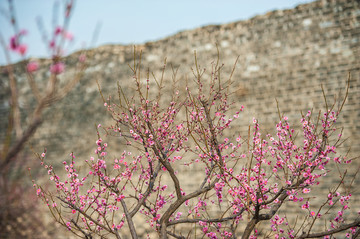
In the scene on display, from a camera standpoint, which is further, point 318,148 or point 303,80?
point 303,80

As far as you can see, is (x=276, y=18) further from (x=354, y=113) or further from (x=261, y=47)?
(x=354, y=113)

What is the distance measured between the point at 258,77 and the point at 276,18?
112 cm

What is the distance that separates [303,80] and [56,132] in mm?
5520

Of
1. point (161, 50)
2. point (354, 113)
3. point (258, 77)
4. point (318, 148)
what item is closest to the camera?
point (318, 148)

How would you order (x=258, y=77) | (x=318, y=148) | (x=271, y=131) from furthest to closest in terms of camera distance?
(x=258, y=77), (x=271, y=131), (x=318, y=148)

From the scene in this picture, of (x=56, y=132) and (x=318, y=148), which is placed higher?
(x=56, y=132)

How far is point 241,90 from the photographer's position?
5613 millimetres

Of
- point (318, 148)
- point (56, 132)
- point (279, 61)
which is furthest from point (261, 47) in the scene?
point (56, 132)

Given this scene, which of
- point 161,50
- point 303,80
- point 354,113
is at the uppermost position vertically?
point 161,50

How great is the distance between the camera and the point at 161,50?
6566mm

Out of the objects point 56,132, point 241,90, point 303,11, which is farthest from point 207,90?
point 56,132

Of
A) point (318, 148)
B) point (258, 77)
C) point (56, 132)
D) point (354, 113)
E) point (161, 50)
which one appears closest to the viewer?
point (318, 148)

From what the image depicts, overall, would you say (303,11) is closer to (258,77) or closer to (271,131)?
(258,77)

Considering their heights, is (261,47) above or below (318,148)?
above
